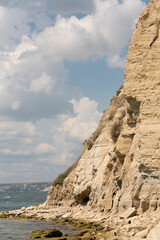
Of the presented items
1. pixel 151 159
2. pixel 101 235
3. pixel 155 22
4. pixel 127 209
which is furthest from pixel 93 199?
pixel 155 22

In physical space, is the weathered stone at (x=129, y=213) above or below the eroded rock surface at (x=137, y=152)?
below

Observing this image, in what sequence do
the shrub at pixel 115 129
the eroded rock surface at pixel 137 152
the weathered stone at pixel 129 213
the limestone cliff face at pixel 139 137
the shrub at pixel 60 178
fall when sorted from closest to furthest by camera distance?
the eroded rock surface at pixel 137 152
the weathered stone at pixel 129 213
the limestone cliff face at pixel 139 137
the shrub at pixel 115 129
the shrub at pixel 60 178

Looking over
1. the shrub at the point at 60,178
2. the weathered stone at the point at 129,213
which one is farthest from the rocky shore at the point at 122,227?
the shrub at the point at 60,178

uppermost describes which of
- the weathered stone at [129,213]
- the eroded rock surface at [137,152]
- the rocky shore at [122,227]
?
the eroded rock surface at [137,152]

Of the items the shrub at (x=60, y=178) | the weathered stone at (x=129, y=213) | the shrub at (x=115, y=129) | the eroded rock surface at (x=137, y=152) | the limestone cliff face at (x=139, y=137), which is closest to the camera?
the eroded rock surface at (x=137, y=152)

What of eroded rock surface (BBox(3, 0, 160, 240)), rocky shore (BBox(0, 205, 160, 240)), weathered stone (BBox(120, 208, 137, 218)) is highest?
eroded rock surface (BBox(3, 0, 160, 240))

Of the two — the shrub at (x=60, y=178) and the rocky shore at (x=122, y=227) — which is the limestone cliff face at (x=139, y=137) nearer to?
the rocky shore at (x=122, y=227)

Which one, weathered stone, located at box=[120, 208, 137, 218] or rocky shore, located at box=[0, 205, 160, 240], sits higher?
weathered stone, located at box=[120, 208, 137, 218]

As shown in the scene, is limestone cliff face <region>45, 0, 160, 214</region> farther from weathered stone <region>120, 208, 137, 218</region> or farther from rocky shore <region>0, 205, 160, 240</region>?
rocky shore <region>0, 205, 160, 240</region>

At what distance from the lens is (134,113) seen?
89.9ft

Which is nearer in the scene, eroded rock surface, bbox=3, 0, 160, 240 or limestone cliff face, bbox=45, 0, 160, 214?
eroded rock surface, bbox=3, 0, 160, 240

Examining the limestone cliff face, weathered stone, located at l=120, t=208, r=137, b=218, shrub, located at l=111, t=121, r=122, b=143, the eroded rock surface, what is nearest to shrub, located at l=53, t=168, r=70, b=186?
the eroded rock surface

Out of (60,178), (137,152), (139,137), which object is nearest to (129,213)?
(137,152)

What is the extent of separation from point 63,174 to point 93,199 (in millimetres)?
17081
